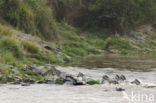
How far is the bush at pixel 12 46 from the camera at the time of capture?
15341 mm

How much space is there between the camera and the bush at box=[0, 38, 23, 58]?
1534 centimetres

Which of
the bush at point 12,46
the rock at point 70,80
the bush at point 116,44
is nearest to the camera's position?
the rock at point 70,80

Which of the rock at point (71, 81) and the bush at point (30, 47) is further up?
the bush at point (30, 47)

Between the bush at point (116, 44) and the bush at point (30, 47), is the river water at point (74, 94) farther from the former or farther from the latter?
the bush at point (116, 44)

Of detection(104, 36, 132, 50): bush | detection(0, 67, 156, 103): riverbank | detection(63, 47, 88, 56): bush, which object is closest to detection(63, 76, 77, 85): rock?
detection(0, 67, 156, 103): riverbank

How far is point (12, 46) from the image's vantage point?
15.6 metres

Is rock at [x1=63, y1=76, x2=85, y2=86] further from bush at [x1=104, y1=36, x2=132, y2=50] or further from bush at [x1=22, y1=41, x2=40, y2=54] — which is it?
bush at [x1=104, y1=36, x2=132, y2=50]

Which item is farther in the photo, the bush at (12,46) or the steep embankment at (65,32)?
the steep embankment at (65,32)

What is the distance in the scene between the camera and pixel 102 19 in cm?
3819

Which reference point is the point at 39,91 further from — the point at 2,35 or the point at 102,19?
the point at 102,19

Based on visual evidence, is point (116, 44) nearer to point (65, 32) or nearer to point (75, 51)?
point (65, 32)

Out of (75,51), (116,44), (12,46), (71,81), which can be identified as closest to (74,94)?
(71,81)

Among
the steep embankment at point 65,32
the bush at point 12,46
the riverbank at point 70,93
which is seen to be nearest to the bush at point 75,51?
the steep embankment at point 65,32

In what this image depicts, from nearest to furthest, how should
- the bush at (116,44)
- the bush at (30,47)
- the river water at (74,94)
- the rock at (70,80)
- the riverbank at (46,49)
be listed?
the river water at (74,94)
the rock at (70,80)
the riverbank at (46,49)
the bush at (30,47)
the bush at (116,44)
